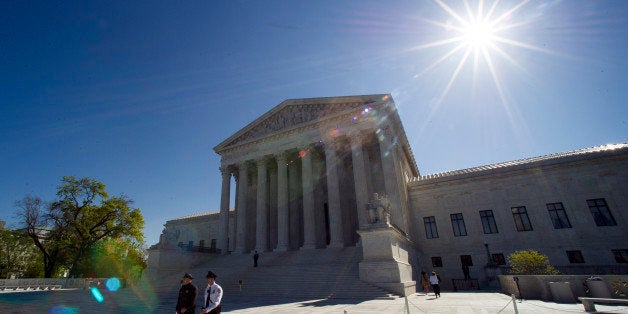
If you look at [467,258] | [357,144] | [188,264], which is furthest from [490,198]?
[188,264]

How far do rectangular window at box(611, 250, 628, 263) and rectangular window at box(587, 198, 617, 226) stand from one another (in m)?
2.13

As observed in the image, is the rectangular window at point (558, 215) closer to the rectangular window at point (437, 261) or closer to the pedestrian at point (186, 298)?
the rectangular window at point (437, 261)

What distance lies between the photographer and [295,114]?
102ft

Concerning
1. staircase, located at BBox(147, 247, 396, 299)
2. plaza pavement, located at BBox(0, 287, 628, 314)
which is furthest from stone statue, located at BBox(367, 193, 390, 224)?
plaza pavement, located at BBox(0, 287, 628, 314)

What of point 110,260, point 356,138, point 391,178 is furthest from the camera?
point 110,260

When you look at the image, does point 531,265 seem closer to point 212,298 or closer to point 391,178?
point 391,178

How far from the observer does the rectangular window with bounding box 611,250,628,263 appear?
74.2 ft

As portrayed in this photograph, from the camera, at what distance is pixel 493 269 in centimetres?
2208

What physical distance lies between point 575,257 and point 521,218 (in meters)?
4.44

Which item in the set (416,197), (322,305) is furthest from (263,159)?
(322,305)

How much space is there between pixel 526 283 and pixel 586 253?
15.5 m

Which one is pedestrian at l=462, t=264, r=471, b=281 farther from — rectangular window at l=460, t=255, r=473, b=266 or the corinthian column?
the corinthian column

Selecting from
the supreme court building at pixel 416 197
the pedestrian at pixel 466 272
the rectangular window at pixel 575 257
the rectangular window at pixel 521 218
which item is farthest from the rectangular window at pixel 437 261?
the rectangular window at pixel 575 257

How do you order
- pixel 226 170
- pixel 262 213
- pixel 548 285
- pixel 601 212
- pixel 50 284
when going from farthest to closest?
pixel 226 170 < pixel 262 213 < pixel 50 284 < pixel 601 212 < pixel 548 285
